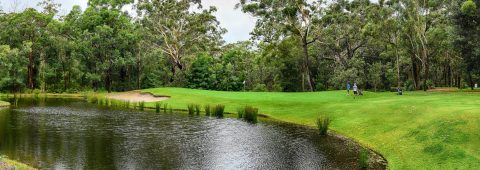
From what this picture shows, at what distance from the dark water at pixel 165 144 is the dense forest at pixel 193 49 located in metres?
34.2

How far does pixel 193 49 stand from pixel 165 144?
6414cm

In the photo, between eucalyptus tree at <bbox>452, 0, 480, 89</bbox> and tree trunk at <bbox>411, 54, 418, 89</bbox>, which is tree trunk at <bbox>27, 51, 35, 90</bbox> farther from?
eucalyptus tree at <bbox>452, 0, 480, 89</bbox>

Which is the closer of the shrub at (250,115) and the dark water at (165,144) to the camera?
the dark water at (165,144)

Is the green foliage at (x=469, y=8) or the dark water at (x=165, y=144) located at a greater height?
the green foliage at (x=469, y=8)

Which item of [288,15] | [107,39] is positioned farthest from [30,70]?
[288,15]

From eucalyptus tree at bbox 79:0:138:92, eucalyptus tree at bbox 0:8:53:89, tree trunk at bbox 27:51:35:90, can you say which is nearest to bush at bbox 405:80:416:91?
eucalyptus tree at bbox 79:0:138:92

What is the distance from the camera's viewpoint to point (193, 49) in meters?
87.4

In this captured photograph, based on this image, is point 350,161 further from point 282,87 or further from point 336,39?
point 282,87

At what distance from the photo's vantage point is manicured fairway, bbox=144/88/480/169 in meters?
19.2

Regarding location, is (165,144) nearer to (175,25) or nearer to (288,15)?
(288,15)

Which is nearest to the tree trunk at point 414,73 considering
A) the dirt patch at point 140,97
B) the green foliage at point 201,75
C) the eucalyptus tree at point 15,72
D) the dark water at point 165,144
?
the green foliage at point 201,75

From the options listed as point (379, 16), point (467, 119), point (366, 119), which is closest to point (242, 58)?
point (379, 16)

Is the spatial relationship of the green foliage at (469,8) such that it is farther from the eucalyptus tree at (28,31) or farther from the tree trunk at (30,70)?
the tree trunk at (30,70)

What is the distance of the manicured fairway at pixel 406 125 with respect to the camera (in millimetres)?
19234
